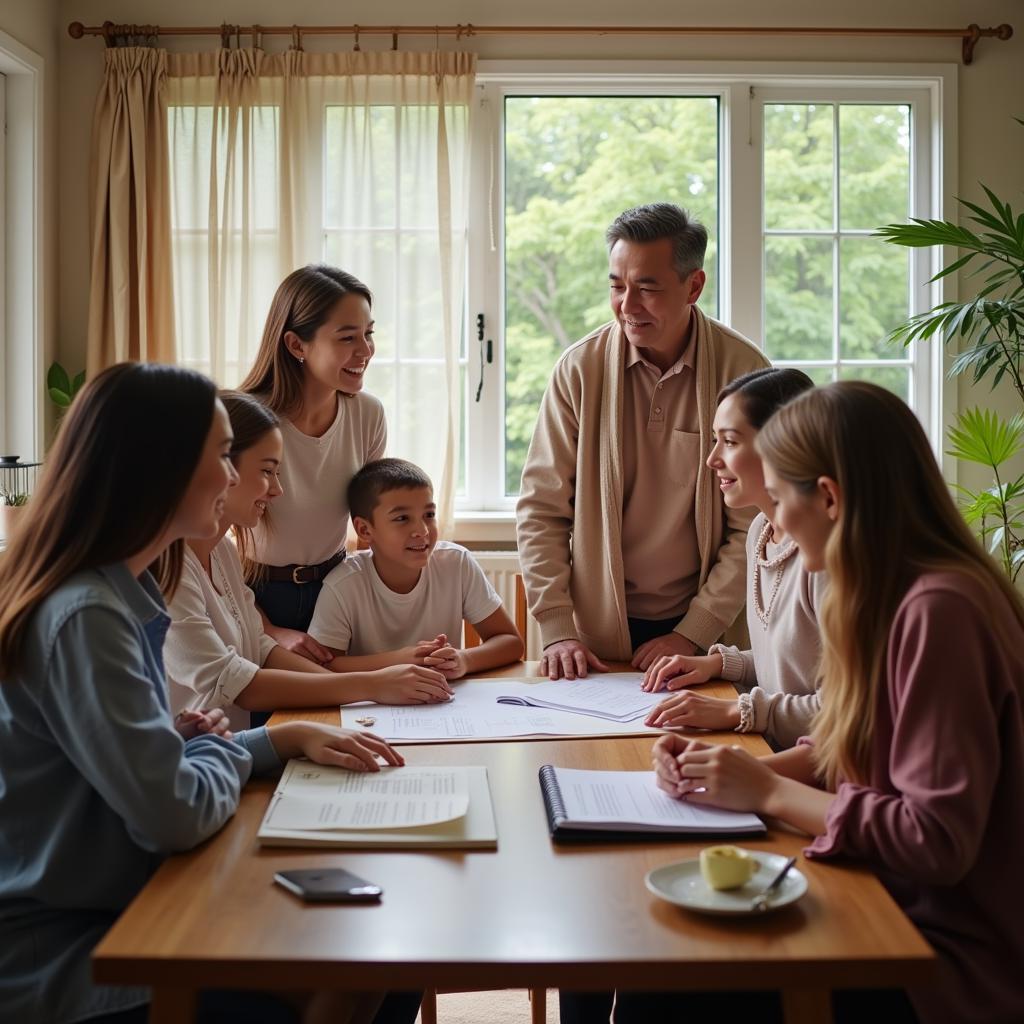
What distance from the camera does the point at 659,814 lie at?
1406 mm

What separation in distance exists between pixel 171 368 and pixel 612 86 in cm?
300

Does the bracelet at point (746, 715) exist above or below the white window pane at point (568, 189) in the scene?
below

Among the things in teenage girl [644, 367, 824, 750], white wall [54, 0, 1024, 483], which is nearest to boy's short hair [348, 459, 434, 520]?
teenage girl [644, 367, 824, 750]

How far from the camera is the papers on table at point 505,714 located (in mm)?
1811

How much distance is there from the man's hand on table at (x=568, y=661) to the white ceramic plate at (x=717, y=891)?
3.19 feet

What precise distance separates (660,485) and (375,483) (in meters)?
0.62

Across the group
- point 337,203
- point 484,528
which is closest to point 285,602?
point 484,528

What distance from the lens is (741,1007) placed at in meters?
1.44

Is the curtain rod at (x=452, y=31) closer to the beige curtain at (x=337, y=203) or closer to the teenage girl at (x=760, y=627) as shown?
the beige curtain at (x=337, y=203)

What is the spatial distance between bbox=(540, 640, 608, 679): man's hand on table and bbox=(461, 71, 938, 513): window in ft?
6.16

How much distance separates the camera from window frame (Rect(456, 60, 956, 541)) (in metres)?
3.97

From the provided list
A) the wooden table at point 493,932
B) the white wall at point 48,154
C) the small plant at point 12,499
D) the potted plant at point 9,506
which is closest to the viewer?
the wooden table at point 493,932

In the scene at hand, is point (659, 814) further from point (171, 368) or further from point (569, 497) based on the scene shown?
point (569, 497)

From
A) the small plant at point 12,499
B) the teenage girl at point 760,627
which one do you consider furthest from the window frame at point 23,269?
the teenage girl at point 760,627
